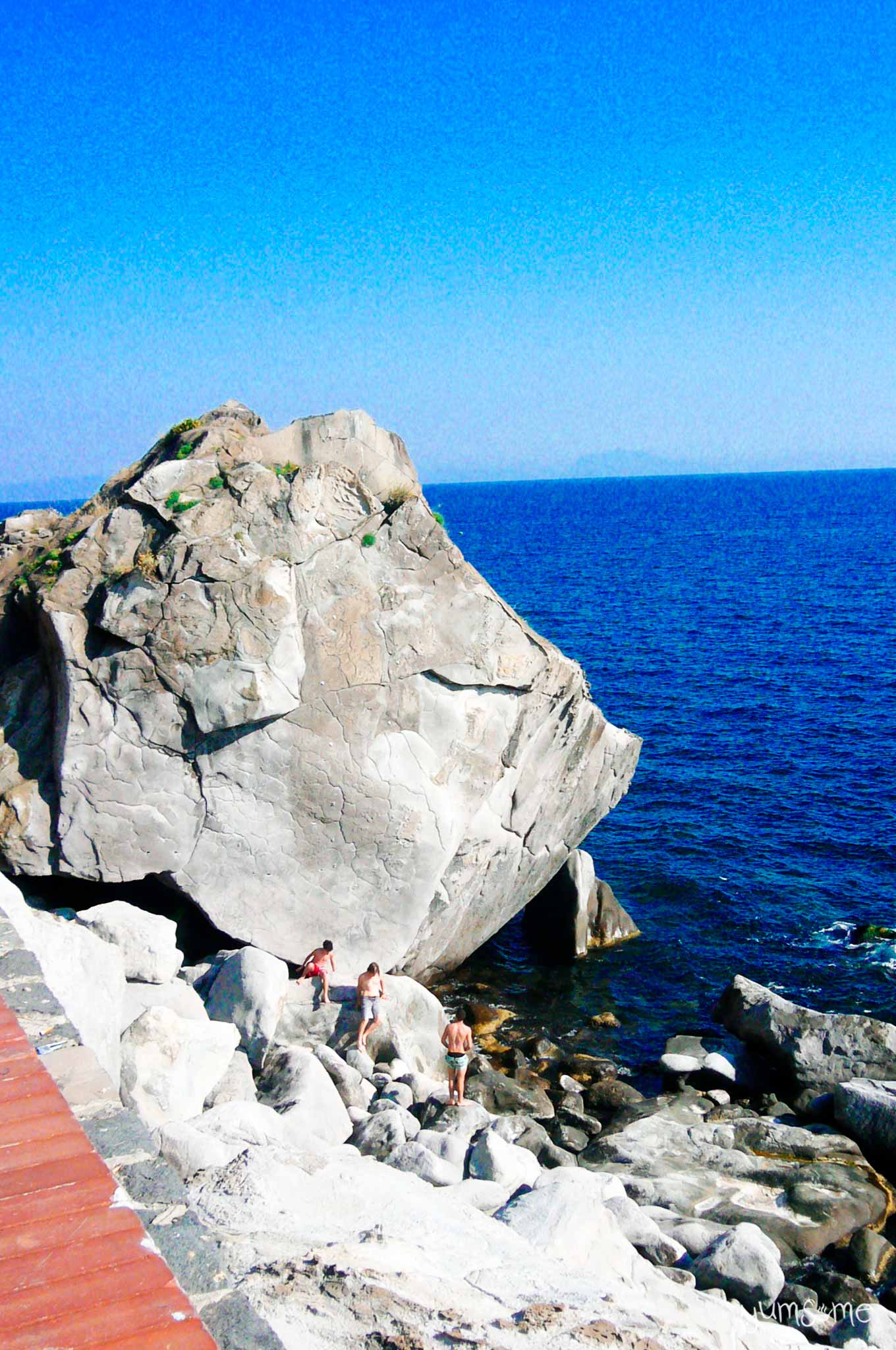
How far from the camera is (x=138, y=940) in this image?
1560 cm

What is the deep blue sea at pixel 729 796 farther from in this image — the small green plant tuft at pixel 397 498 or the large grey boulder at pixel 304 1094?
the small green plant tuft at pixel 397 498

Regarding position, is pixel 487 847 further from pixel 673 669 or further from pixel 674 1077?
pixel 673 669

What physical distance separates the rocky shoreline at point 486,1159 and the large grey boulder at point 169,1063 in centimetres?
3

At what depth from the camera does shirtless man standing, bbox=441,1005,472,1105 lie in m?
16.3

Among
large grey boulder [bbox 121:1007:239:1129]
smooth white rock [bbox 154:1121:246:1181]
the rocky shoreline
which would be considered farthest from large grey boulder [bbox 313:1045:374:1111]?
smooth white rock [bbox 154:1121:246:1181]

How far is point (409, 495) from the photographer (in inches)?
768

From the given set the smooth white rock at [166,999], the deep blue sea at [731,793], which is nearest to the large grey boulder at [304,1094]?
the smooth white rock at [166,999]

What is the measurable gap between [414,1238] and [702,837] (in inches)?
849

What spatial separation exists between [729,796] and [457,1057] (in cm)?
1814

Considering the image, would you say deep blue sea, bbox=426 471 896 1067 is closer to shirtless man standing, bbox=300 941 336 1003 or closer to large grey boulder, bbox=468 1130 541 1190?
shirtless man standing, bbox=300 941 336 1003

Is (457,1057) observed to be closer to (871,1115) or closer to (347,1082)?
(347,1082)

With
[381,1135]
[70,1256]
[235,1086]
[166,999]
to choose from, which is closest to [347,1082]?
[381,1135]

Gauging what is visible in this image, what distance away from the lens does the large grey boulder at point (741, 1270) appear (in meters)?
12.5

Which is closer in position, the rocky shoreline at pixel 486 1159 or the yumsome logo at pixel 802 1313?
the rocky shoreline at pixel 486 1159
